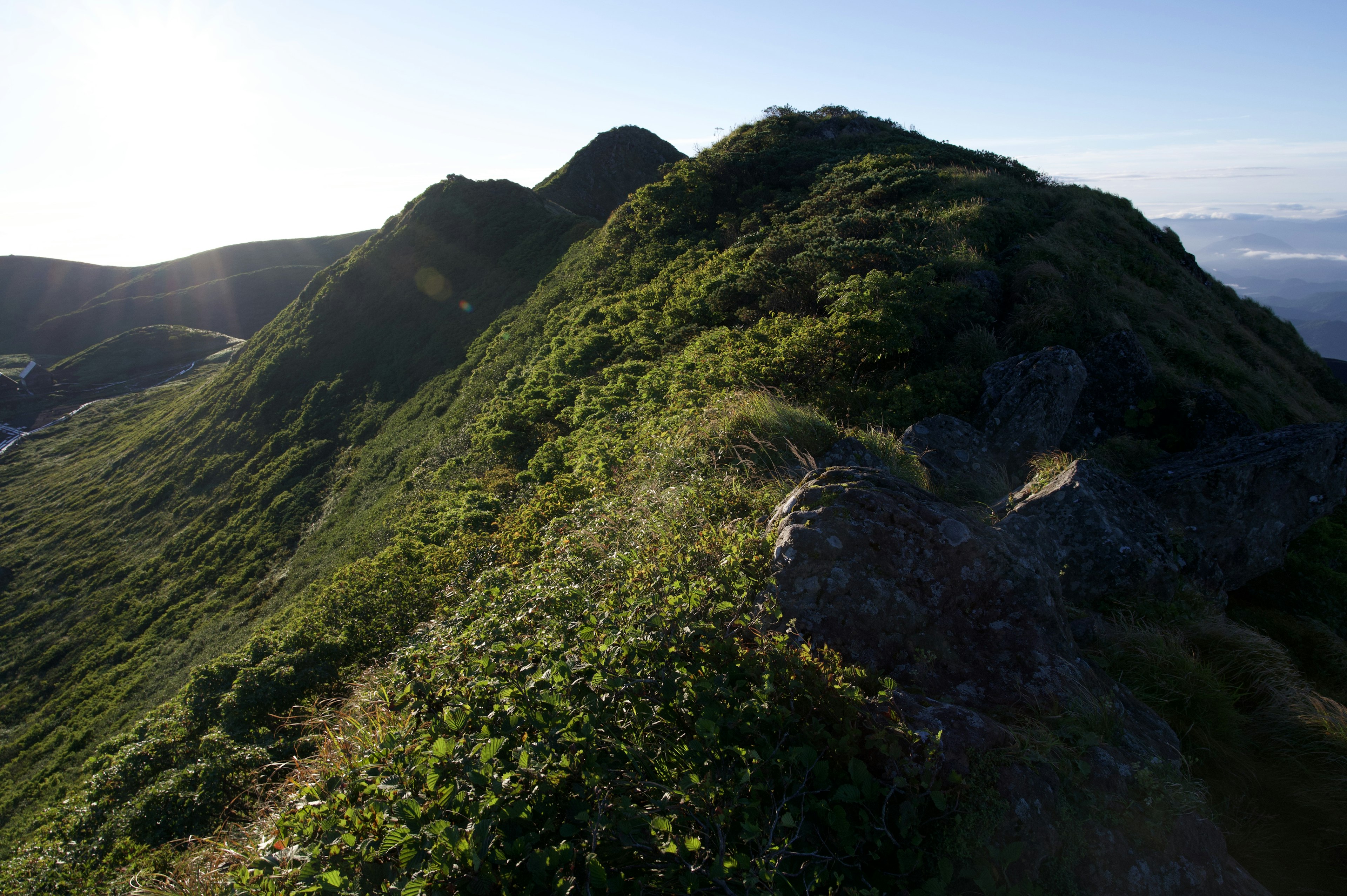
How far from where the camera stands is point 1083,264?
13.3 metres

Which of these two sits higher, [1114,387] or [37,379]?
[37,379]

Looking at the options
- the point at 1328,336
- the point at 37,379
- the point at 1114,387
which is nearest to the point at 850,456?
the point at 1114,387

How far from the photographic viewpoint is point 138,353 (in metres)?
60.2

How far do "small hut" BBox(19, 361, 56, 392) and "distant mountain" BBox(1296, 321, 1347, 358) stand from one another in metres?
235

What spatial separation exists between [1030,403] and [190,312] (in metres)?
102

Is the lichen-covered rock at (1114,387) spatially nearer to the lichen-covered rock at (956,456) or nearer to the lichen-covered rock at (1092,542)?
the lichen-covered rock at (956,456)

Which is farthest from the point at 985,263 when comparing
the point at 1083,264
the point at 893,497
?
the point at 893,497

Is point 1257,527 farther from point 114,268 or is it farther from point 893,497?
point 114,268

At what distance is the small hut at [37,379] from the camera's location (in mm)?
53438

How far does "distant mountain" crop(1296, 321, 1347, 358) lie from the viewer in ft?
486

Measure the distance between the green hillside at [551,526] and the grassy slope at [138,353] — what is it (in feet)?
119

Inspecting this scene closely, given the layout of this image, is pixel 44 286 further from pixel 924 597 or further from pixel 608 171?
pixel 924 597

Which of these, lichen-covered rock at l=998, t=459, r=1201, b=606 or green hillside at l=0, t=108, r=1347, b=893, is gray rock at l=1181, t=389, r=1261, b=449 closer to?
green hillside at l=0, t=108, r=1347, b=893

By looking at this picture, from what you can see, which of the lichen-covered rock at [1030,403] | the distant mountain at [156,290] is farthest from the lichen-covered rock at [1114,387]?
the distant mountain at [156,290]
